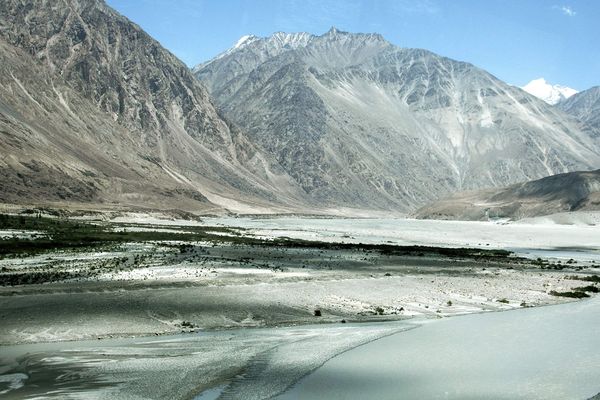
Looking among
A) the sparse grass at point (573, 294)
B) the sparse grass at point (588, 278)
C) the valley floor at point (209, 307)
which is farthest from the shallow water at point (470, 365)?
the sparse grass at point (588, 278)

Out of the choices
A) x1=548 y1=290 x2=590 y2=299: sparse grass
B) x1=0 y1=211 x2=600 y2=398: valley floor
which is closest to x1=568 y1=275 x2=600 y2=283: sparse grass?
x1=0 y1=211 x2=600 y2=398: valley floor

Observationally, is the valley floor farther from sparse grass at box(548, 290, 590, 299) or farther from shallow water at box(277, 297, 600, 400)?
shallow water at box(277, 297, 600, 400)

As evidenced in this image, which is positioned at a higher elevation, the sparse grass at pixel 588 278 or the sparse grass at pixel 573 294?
the sparse grass at pixel 588 278

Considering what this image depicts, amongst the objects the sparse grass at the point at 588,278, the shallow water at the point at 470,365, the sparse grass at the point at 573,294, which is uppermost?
the sparse grass at the point at 588,278

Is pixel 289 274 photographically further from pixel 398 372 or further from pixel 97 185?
pixel 97 185

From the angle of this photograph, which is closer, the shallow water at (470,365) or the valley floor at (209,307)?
the shallow water at (470,365)

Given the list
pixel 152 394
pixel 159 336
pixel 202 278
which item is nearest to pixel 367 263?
pixel 202 278

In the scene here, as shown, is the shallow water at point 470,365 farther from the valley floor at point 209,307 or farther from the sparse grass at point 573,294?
the sparse grass at point 573,294

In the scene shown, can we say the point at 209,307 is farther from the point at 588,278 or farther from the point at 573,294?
the point at 588,278
